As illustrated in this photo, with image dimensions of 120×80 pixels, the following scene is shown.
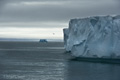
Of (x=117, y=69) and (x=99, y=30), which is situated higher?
(x=99, y=30)

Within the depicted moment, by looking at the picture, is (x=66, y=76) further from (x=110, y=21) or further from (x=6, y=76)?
(x=110, y=21)

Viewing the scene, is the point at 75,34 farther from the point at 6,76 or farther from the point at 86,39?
the point at 6,76

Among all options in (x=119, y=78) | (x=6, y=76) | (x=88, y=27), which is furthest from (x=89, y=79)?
(x=88, y=27)

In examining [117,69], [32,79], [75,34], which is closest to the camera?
[32,79]

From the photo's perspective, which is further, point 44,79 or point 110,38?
point 110,38

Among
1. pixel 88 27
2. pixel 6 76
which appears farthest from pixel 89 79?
pixel 88 27

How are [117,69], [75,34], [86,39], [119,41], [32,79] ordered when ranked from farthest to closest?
1. [75,34]
2. [86,39]
3. [119,41]
4. [117,69]
5. [32,79]
